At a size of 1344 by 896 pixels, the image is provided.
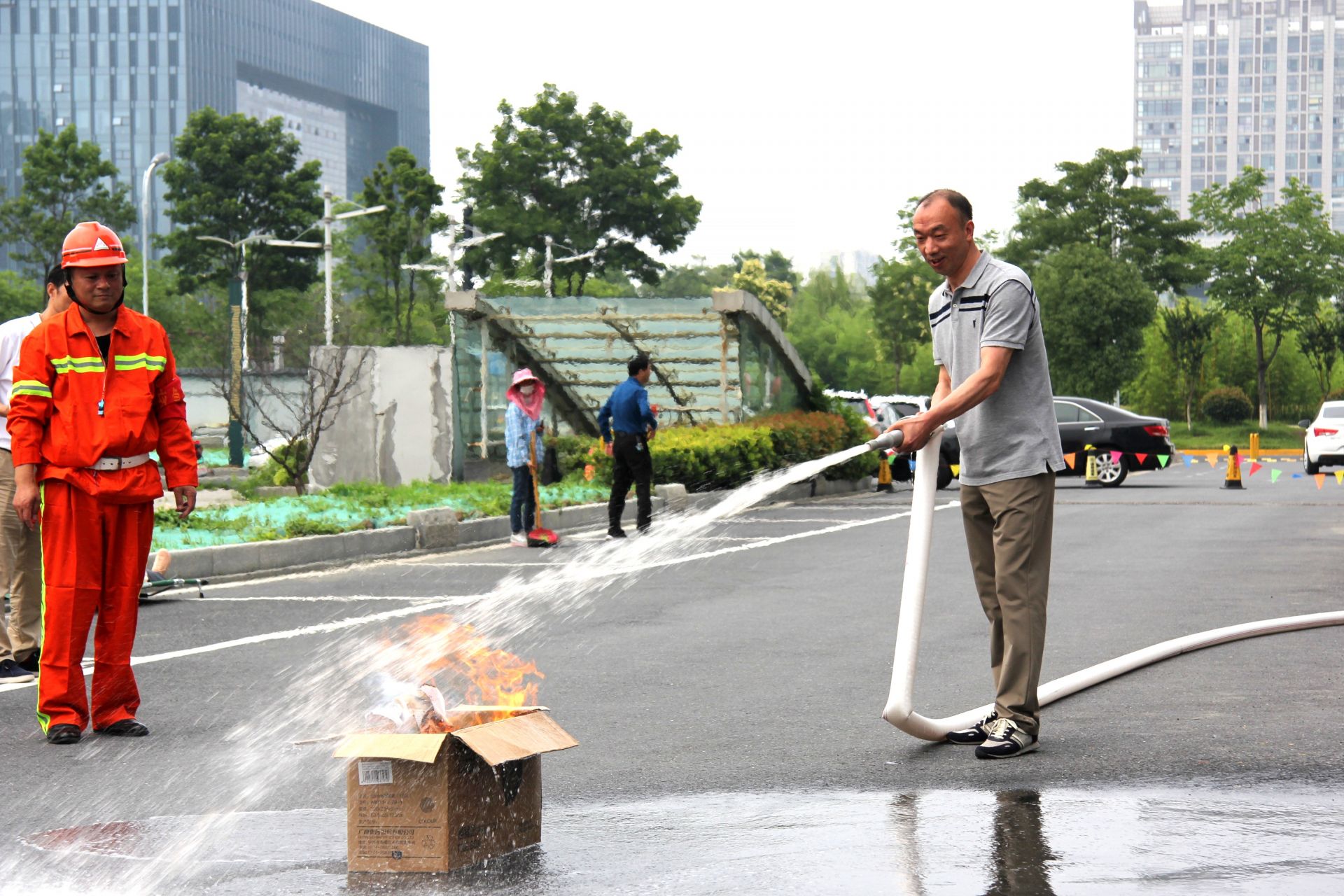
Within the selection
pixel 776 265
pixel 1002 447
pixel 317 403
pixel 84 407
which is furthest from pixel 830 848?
pixel 776 265

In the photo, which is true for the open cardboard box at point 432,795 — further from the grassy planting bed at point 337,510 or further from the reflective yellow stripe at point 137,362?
the grassy planting bed at point 337,510

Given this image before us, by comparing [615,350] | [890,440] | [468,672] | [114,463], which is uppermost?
[615,350]

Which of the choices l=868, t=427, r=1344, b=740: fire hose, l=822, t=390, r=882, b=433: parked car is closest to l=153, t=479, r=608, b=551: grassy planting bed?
l=868, t=427, r=1344, b=740: fire hose

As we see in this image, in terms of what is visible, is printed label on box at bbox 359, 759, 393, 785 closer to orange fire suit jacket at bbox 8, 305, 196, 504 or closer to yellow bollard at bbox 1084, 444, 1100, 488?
orange fire suit jacket at bbox 8, 305, 196, 504

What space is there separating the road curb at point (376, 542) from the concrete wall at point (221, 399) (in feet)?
57.4

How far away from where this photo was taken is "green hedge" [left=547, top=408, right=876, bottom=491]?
21312 millimetres

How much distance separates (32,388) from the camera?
20.2ft

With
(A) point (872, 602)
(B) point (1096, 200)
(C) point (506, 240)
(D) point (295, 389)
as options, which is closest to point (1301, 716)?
(A) point (872, 602)

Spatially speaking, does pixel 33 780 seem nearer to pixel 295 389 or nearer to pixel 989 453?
pixel 989 453

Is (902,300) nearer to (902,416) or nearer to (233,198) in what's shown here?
(233,198)

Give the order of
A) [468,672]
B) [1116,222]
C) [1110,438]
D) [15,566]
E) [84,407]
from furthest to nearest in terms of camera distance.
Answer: [1116,222] < [1110,438] < [15,566] < [84,407] < [468,672]

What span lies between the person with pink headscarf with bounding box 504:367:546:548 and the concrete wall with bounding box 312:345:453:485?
823cm

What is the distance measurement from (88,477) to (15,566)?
1660mm

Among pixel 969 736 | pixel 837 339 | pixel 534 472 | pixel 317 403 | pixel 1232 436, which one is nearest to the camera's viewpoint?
pixel 969 736
